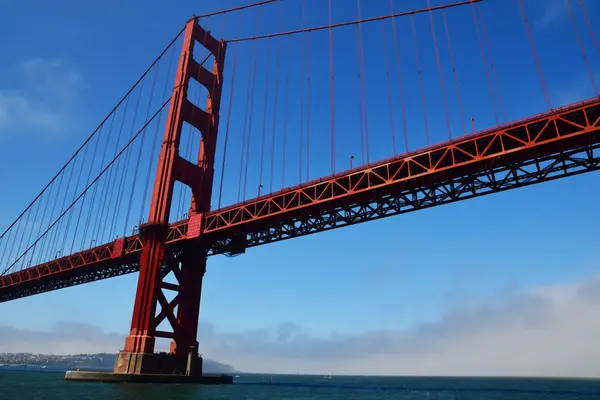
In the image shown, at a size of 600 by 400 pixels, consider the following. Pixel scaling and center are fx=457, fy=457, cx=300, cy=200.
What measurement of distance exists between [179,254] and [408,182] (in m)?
21.4

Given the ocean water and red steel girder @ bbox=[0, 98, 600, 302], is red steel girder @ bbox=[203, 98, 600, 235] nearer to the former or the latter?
red steel girder @ bbox=[0, 98, 600, 302]

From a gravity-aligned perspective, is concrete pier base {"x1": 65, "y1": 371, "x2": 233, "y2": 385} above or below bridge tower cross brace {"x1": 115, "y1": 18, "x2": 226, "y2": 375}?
below

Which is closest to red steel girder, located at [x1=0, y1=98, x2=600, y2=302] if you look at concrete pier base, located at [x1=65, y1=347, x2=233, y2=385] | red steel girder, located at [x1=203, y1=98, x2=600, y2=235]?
red steel girder, located at [x1=203, y1=98, x2=600, y2=235]

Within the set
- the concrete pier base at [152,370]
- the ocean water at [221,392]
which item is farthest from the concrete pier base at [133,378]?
the ocean water at [221,392]

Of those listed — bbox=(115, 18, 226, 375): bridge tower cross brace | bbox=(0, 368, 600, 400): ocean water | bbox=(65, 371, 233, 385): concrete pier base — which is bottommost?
bbox=(0, 368, 600, 400): ocean water

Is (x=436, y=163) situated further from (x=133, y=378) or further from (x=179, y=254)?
(x=133, y=378)

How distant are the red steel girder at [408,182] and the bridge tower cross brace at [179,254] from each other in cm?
177

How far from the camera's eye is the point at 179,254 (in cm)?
3972

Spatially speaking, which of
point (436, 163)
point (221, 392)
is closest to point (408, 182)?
point (436, 163)

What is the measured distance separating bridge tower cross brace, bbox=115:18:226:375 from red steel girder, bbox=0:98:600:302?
1774 mm

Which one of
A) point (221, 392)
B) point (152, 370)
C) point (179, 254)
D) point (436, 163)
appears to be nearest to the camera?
point (436, 163)

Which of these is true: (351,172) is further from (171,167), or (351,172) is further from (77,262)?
(77,262)

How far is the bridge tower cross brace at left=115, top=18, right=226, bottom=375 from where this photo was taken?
3441 centimetres

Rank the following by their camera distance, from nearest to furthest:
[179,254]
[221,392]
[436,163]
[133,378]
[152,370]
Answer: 1. [436,163]
2. [221,392]
3. [133,378]
4. [152,370]
5. [179,254]
